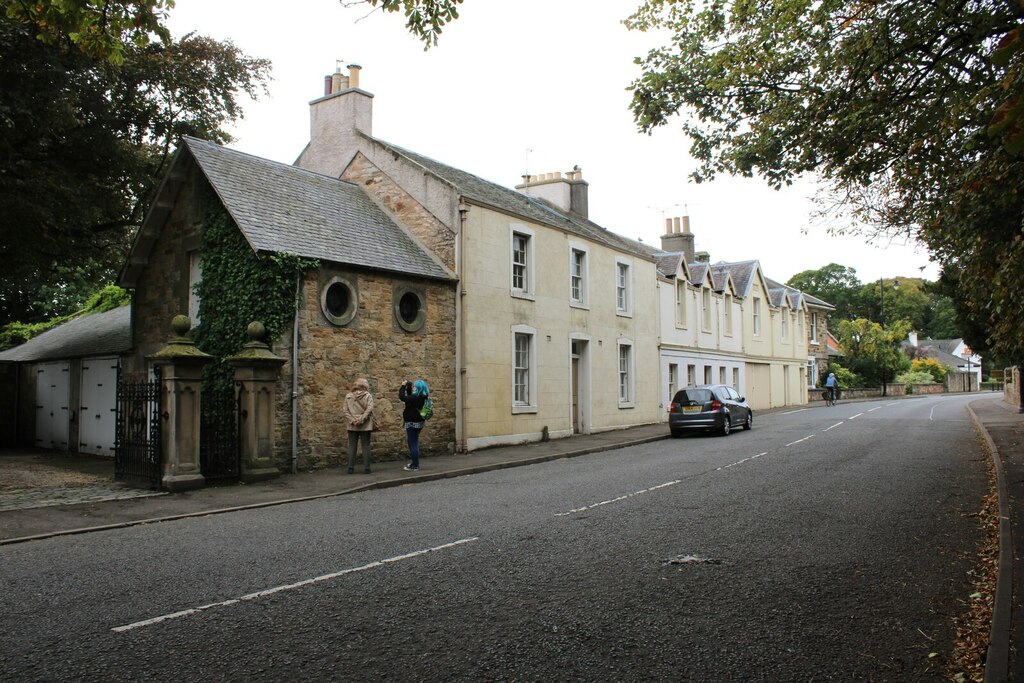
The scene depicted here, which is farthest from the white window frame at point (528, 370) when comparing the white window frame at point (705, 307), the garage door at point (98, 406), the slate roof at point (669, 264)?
the white window frame at point (705, 307)

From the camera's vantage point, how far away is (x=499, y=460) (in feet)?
54.5

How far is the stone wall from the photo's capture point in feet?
48.1

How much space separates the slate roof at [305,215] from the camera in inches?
596

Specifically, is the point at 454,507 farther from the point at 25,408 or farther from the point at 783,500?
the point at 25,408

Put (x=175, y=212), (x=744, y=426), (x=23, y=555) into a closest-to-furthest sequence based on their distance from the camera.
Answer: (x=23, y=555)
(x=175, y=212)
(x=744, y=426)

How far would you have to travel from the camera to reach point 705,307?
34594 mm

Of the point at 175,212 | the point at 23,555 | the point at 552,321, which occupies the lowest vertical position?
the point at 23,555

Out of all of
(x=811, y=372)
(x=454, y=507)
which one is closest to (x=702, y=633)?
(x=454, y=507)

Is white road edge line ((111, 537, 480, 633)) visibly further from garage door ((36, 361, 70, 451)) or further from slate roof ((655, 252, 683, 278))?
slate roof ((655, 252, 683, 278))

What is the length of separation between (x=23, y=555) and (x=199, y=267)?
9.62 meters

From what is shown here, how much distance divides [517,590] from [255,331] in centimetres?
928

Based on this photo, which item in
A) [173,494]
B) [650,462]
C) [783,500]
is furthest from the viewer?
[650,462]

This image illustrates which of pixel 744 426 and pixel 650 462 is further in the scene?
pixel 744 426

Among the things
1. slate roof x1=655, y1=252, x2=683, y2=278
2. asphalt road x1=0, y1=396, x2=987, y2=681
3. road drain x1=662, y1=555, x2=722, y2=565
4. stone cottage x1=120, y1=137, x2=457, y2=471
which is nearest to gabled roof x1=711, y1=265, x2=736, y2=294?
slate roof x1=655, y1=252, x2=683, y2=278
